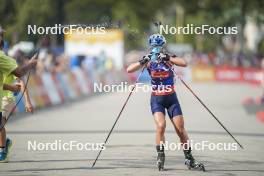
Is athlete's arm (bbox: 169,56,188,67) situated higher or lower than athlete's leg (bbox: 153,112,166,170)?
higher

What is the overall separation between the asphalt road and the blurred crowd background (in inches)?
66.2

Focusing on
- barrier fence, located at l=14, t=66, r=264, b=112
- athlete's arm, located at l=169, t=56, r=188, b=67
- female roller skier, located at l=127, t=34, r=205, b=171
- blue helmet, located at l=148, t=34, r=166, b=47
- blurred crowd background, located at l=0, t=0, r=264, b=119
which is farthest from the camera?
blurred crowd background, located at l=0, t=0, r=264, b=119

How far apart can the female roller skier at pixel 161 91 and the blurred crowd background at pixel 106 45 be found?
112 cm

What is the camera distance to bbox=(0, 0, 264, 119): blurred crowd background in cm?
3017

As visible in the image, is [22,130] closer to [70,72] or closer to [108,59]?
[70,72]

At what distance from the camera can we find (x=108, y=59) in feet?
152

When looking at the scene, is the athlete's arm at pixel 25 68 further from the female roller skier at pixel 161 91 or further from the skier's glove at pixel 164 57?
the skier's glove at pixel 164 57

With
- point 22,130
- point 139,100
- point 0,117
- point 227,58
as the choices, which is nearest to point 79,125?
point 22,130

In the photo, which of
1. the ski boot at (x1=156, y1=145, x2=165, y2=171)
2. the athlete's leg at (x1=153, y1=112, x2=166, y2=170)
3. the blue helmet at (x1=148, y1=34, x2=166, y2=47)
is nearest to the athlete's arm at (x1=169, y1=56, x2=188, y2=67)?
the blue helmet at (x1=148, y1=34, x2=166, y2=47)

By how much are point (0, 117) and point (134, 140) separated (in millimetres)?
5663

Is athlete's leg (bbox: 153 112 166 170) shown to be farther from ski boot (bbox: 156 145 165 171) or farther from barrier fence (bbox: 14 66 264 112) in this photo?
barrier fence (bbox: 14 66 264 112)

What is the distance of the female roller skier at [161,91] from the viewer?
42.9 feet

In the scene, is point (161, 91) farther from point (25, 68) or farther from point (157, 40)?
point (25, 68)

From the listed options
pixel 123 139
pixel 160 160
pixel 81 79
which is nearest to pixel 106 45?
pixel 81 79
